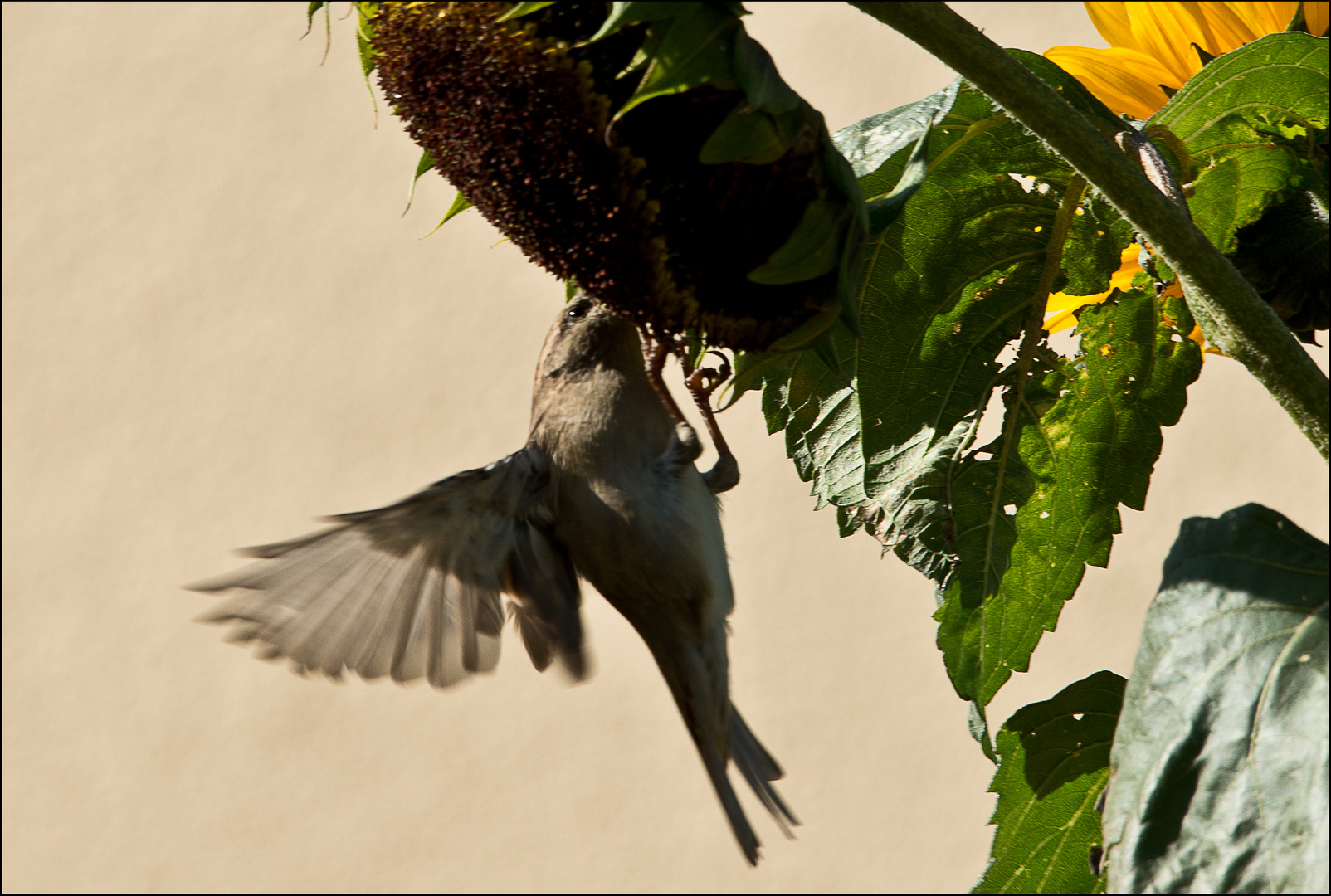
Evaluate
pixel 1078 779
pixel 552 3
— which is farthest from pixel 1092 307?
pixel 552 3

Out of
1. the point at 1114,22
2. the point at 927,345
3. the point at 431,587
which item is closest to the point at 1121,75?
the point at 1114,22

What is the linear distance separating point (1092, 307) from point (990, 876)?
10.8 inches

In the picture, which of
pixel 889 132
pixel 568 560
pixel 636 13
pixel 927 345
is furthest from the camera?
pixel 568 560

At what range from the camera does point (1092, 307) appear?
0.63m

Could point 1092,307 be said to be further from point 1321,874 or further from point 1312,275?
point 1321,874

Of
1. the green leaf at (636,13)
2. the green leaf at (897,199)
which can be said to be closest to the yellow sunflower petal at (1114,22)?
the green leaf at (897,199)

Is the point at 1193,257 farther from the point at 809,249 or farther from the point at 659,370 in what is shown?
the point at 659,370

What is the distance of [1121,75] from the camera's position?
62 centimetres

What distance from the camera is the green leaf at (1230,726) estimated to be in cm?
40

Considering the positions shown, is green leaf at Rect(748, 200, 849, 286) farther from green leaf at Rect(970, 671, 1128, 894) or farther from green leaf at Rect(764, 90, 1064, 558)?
green leaf at Rect(970, 671, 1128, 894)

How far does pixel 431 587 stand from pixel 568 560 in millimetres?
89

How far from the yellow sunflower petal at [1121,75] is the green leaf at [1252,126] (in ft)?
0.24

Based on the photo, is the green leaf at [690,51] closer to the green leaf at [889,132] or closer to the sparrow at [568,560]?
the green leaf at [889,132]

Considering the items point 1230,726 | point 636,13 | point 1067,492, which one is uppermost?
point 636,13
